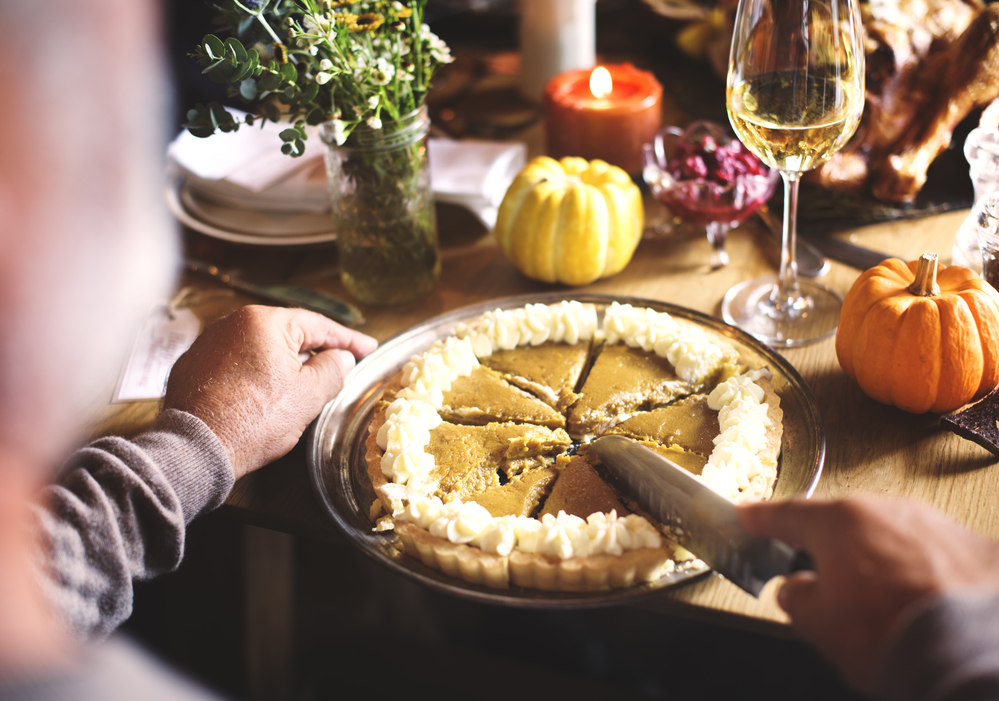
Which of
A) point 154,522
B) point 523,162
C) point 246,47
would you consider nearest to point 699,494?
point 154,522

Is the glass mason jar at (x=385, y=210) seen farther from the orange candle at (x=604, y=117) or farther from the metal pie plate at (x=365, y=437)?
the orange candle at (x=604, y=117)

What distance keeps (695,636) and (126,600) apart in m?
1.84

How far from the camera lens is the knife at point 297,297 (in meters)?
2.01

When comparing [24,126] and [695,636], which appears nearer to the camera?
[24,126]

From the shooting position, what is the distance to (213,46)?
149 cm

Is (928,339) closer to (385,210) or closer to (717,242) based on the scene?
(717,242)

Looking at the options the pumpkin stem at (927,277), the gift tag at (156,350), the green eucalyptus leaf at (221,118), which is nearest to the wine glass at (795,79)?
the pumpkin stem at (927,277)

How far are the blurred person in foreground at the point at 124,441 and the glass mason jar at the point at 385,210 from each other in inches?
12.8

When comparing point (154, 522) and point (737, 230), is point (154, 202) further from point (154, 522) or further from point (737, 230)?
point (737, 230)

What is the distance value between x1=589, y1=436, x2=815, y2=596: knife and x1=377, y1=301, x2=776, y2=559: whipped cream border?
56 mm

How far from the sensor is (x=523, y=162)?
2.67 metres

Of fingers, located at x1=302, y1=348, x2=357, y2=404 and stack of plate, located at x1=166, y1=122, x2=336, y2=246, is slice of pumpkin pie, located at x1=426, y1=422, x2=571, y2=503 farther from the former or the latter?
stack of plate, located at x1=166, y1=122, x2=336, y2=246

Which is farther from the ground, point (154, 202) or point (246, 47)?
point (154, 202)

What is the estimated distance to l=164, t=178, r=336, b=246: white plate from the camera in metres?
2.27
